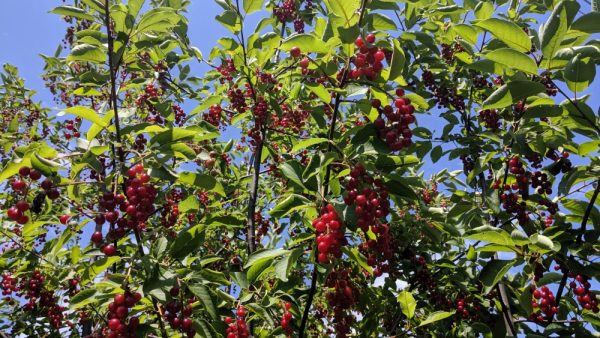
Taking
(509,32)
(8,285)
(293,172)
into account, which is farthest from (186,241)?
(8,285)

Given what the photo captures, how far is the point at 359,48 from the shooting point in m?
2.65

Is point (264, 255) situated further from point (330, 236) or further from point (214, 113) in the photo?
point (214, 113)

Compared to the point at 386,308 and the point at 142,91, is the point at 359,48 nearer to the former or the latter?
the point at 386,308

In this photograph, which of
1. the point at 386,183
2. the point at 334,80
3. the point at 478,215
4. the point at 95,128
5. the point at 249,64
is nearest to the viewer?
the point at 95,128

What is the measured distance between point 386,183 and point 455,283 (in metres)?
2.03

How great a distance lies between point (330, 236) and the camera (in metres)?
2.33

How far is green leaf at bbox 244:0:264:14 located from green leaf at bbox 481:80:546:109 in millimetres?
2463

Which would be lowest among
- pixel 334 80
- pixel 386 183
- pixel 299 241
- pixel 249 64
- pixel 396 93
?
pixel 299 241

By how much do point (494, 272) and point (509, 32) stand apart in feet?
5.03

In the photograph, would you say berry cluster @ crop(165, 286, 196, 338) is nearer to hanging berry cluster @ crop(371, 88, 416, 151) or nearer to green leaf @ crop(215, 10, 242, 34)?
hanging berry cluster @ crop(371, 88, 416, 151)

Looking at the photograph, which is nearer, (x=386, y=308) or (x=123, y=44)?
(x=123, y=44)

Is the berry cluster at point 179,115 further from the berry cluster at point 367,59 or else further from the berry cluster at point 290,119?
the berry cluster at point 367,59

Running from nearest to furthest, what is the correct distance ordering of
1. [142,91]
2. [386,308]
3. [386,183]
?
[386,183], [386,308], [142,91]

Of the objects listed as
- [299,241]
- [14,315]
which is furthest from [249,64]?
[14,315]
